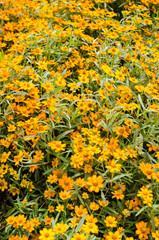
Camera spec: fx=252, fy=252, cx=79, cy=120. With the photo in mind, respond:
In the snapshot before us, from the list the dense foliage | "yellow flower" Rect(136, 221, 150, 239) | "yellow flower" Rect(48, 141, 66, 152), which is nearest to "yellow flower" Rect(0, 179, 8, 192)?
the dense foliage

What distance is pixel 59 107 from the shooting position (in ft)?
5.43

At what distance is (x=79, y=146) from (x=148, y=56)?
4.88 feet

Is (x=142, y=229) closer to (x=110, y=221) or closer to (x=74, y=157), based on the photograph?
(x=110, y=221)

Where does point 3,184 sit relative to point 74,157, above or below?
below

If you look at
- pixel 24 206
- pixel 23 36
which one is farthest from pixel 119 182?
pixel 23 36

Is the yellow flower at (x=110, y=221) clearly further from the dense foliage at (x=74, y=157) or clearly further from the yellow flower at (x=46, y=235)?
the yellow flower at (x=46, y=235)

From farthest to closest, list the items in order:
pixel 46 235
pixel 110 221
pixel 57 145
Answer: pixel 57 145, pixel 110 221, pixel 46 235

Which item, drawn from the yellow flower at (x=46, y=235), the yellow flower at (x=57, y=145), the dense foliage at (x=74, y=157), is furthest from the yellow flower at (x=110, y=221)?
the yellow flower at (x=57, y=145)

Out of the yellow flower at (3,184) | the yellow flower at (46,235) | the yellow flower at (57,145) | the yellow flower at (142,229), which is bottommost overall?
the yellow flower at (142,229)

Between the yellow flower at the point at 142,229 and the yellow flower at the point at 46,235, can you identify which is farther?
the yellow flower at the point at 142,229

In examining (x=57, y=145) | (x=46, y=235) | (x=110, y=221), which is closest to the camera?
(x=46, y=235)

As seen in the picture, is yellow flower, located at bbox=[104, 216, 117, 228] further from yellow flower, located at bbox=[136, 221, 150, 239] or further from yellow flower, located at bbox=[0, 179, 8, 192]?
yellow flower, located at bbox=[0, 179, 8, 192]

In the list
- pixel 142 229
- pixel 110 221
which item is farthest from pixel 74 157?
pixel 142 229

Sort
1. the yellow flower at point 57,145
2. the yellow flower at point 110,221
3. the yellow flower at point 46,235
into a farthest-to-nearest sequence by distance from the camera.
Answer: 1. the yellow flower at point 57,145
2. the yellow flower at point 110,221
3. the yellow flower at point 46,235
